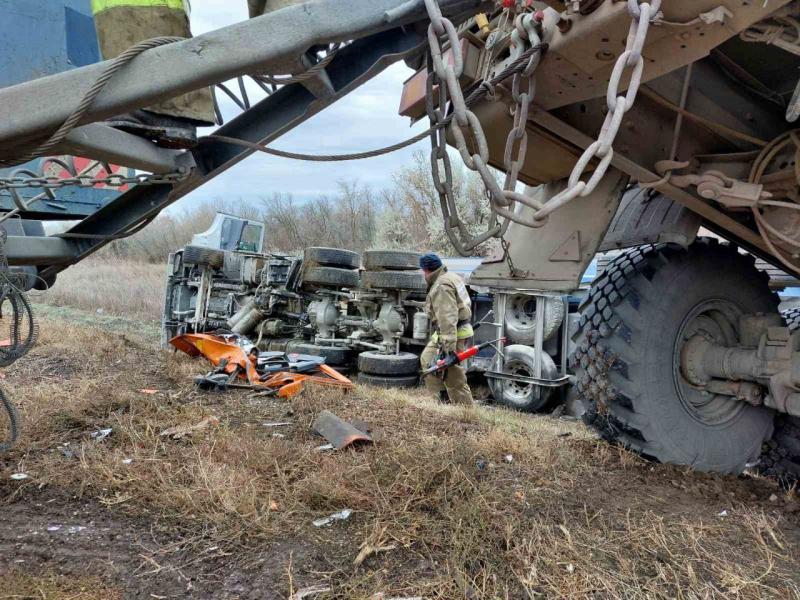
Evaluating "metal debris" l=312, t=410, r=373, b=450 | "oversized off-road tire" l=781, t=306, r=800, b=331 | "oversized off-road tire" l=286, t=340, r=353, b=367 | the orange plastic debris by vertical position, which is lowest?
"oversized off-road tire" l=286, t=340, r=353, b=367

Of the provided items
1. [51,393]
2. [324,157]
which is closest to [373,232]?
[51,393]

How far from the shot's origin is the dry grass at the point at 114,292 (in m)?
17.8

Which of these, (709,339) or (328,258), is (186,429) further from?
(328,258)

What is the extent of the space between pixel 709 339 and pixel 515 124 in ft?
6.83

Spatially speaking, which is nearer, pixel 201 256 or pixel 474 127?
pixel 474 127

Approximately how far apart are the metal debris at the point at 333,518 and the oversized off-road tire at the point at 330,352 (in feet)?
18.5

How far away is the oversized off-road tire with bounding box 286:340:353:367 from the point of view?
27.2 feet

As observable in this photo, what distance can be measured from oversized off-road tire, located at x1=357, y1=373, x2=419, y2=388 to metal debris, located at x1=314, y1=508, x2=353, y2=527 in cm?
480

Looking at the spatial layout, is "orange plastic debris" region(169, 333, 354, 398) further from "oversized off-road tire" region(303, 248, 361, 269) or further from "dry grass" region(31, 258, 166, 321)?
"dry grass" region(31, 258, 166, 321)

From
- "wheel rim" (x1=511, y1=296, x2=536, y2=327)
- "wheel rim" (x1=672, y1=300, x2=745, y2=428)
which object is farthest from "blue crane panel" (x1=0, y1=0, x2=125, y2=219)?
"wheel rim" (x1=511, y1=296, x2=536, y2=327)

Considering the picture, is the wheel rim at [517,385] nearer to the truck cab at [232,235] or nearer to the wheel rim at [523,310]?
the wheel rim at [523,310]

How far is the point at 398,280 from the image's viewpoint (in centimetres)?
789

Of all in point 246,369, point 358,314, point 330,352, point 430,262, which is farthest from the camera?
point 358,314

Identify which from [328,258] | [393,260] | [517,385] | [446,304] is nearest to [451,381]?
[446,304]
